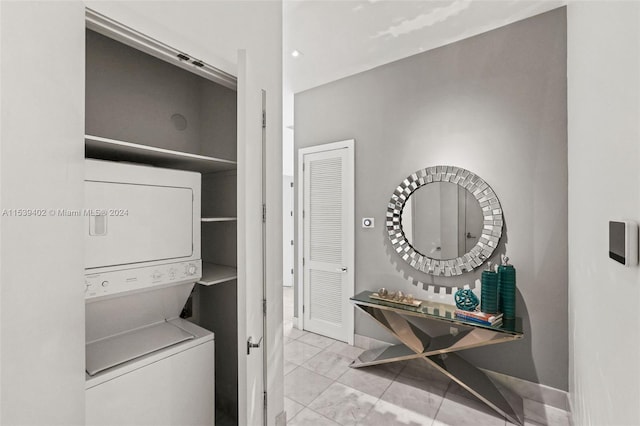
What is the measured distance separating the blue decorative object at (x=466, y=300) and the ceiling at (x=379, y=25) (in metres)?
2.11

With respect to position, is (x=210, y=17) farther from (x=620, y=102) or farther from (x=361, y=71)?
(x=361, y=71)

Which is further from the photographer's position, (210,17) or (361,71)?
(361,71)

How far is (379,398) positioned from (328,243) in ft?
5.15

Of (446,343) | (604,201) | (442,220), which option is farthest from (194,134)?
(446,343)

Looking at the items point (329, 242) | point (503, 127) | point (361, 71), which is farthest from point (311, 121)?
point (503, 127)

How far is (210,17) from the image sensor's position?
1.41 metres

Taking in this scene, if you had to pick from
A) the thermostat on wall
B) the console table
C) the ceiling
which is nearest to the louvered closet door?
the console table

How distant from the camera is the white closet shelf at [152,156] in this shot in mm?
1350

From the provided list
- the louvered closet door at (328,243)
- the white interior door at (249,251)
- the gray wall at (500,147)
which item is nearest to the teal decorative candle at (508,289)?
the gray wall at (500,147)

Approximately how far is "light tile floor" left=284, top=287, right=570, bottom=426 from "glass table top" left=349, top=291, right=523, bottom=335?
0.59m

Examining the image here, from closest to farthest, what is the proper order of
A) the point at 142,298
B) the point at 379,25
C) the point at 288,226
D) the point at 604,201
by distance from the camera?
the point at 604,201 → the point at 142,298 → the point at 379,25 → the point at 288,226

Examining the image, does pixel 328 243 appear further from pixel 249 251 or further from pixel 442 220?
pixel 249 251

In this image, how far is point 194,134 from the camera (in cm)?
210

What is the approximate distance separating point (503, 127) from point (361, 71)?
4.94 ft
